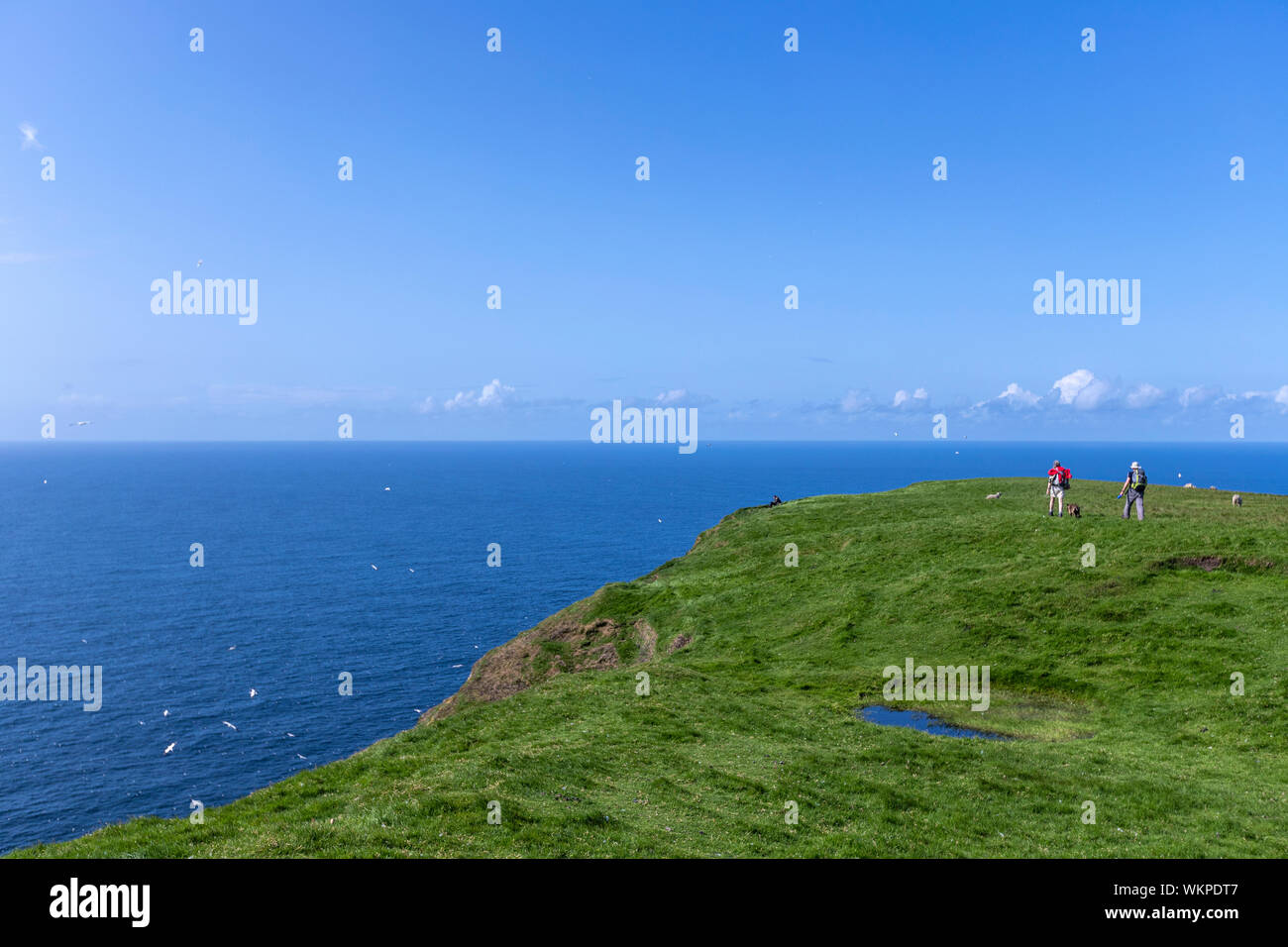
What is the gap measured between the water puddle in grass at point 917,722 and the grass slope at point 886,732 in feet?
4.09

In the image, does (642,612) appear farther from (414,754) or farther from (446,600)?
(446,600)

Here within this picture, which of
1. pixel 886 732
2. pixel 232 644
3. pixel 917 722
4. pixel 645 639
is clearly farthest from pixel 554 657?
pixel 232 644

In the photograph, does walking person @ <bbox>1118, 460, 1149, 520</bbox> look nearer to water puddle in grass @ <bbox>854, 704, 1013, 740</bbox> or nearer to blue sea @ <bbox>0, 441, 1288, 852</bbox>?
blue sea @ <bbox>0, 441, 1288, 852</bbox>

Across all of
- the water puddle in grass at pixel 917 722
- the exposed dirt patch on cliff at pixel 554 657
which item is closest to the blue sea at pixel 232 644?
the exposed dirt patch on cliff at pixel 554 657

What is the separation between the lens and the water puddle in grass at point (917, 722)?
32875 mm

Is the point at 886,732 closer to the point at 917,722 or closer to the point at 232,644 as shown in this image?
the point at 917,722

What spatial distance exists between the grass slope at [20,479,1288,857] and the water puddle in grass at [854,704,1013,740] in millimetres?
1247

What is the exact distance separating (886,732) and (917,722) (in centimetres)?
426

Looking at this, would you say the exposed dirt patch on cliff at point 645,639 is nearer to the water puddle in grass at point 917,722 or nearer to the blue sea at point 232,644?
the water puddle in grass at point 917,722

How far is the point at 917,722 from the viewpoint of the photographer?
114 ft

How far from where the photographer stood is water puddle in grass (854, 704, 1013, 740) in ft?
108

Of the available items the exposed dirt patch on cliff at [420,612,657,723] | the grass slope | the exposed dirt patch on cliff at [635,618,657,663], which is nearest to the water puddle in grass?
the grass slope
